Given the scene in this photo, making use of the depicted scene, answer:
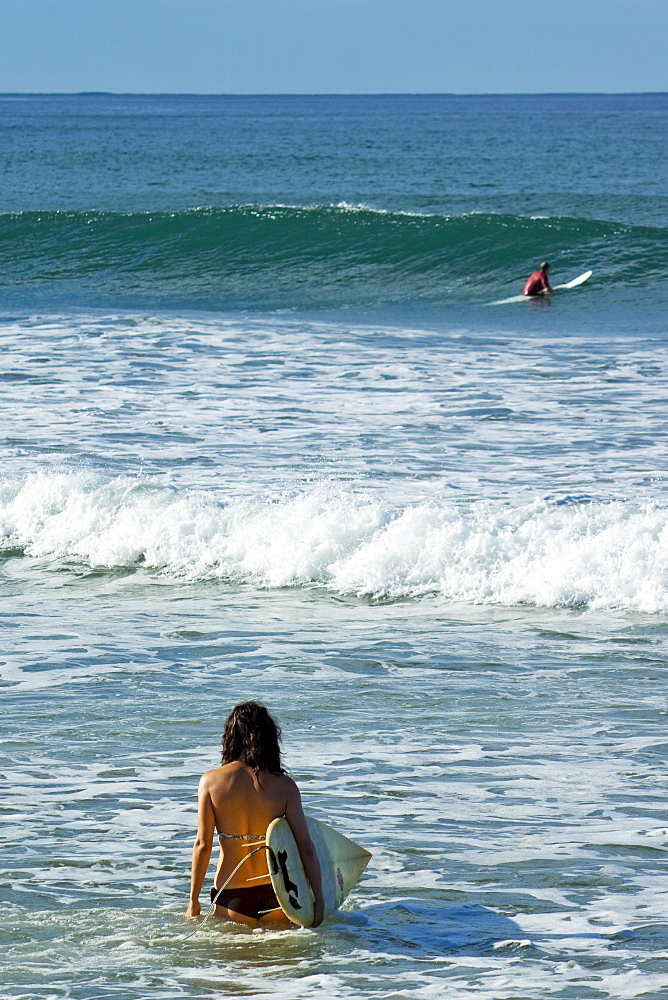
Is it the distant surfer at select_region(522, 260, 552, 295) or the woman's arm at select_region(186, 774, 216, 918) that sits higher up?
the distant surfer at select_region(522, 260, 552, 295)

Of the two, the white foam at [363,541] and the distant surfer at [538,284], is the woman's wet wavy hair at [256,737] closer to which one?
the white foam at [363,541]

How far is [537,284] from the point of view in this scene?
26.4 meters

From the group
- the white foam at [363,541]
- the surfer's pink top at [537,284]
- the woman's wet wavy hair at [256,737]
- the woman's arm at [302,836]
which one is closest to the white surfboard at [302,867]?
the woman's arm at [302,836]

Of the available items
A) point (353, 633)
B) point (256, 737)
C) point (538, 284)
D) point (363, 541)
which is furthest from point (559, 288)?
point (256, 737)

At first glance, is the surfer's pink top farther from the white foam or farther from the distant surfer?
the white foam

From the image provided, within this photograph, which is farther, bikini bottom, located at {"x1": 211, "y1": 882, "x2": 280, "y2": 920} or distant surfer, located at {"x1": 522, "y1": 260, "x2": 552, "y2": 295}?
distant surfer, located at {"x1": 522, "y1": 260, "x2": 552, "y2": 295}

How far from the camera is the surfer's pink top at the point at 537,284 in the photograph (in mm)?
26375

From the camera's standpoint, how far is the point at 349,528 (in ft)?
34.5

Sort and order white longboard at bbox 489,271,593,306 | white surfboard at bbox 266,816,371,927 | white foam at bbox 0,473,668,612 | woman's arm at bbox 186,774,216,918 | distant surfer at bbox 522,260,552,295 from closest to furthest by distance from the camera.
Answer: white surfboard at bbox 266,816,371,927 < woman's arm at bbox 186,774,216,918 < white foam at bbox 0,473,668,612 < white longboard at bbox 489,271,593,306 < distant surfer at bbox 522,260,552,295

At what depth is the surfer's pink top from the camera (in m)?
26.4

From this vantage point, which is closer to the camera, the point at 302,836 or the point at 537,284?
the point at 302,836

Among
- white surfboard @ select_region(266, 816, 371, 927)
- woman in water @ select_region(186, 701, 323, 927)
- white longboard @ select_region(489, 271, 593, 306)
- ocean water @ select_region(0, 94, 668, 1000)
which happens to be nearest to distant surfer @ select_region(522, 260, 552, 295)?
white longboard @ select_region(489, 271, 593, 306)

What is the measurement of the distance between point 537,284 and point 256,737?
22.9 meters

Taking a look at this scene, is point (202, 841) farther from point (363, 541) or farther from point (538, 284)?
point (538, 284)
